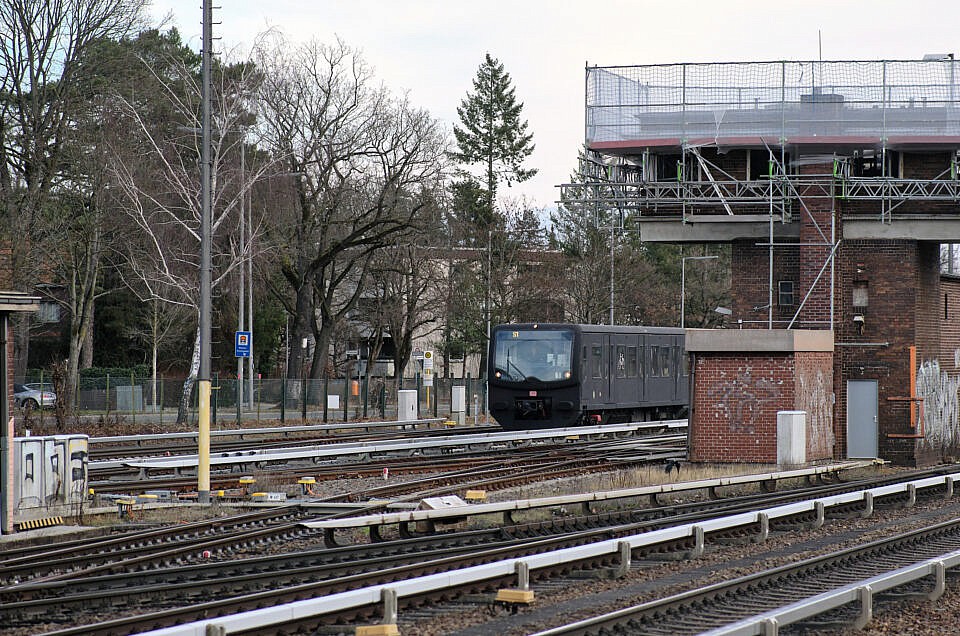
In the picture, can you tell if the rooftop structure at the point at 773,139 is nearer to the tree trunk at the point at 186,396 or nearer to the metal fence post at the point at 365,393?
the tree trunk at the point at 186,396

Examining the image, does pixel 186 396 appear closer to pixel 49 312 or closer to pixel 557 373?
pixel 557 373

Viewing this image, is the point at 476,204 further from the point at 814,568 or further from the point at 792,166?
the point at 814,568

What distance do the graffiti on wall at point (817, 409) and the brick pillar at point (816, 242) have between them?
1632mm

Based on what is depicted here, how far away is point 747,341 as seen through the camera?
26.3 m

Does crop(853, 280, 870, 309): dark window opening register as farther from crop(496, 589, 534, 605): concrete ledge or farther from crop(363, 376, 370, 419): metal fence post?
crop(496, 589, 534, 605): concrete ledge

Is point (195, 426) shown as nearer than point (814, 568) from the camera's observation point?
No

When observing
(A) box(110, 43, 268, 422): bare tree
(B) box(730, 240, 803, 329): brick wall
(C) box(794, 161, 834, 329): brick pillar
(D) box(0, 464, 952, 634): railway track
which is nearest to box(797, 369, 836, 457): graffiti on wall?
(C) box(794, 161, 834, 329): brick pillar

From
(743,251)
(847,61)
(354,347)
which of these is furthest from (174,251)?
(354,347)

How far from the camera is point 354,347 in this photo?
9100cm

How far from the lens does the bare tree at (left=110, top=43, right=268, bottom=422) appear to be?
33094mm

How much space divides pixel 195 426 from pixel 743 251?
1676 cm

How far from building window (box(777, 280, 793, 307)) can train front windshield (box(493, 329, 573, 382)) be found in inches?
234

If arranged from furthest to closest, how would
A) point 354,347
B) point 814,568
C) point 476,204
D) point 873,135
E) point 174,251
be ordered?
point 354,347 → point 476,204 → point 174,251 → point 873,135 → point 814,568

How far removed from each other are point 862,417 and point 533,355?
29.4 ft
